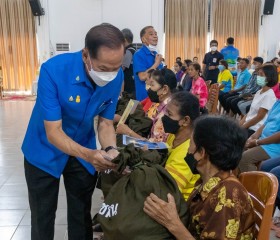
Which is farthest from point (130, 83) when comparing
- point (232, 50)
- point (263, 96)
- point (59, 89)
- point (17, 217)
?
point (232, 50)

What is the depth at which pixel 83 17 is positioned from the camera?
33.0ft

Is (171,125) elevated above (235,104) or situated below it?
above

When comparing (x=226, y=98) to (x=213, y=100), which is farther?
(x=226, y=98)

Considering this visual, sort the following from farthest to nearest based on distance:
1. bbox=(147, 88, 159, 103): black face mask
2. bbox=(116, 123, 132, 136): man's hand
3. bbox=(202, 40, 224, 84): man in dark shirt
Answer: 1. bbox=(202, 40, 224, 84): man in dark shirt
2. bbox=(147, 88, 159, 103): black face mask
3. bbox=(116, 123, 132, 136): man's hand

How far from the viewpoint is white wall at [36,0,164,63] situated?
10055 mm

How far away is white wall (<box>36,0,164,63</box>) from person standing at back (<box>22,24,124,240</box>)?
8.96 meters

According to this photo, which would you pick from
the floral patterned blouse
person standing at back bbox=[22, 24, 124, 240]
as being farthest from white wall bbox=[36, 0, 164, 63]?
the floral patterned blouse

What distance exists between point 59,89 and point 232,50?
745 cm

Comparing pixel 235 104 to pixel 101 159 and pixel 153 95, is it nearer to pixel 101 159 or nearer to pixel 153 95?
pixel 153 95

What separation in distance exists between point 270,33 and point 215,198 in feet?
35.1

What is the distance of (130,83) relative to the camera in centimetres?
420

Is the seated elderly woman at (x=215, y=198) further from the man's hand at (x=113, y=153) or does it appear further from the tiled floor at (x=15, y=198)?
the tiled floor at (x=15, y=198)

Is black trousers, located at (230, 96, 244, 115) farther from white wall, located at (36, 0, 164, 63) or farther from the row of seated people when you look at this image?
white wall, located at (36, 0, 164, 63)

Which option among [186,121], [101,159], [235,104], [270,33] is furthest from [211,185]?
[270,33]
